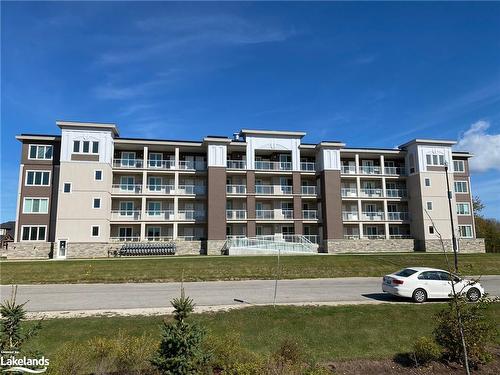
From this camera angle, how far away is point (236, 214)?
44.3 metres

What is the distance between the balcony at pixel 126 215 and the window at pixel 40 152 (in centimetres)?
909

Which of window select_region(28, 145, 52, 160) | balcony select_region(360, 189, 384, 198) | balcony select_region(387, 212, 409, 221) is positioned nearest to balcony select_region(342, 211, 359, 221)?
balcony select_region(360, 189, 384, 198)

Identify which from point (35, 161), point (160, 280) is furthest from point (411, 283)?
point (35, 161)

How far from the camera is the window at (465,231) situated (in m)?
47.4

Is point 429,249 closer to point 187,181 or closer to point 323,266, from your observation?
point 323,266

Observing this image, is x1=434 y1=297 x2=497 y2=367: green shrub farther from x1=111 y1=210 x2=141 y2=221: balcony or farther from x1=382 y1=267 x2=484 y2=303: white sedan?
x1=111 y1=210 x2=141 y2=221: balcony

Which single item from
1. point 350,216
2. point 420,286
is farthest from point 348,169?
point 420,286

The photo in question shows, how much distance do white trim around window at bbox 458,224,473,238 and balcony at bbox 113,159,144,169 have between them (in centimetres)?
3955

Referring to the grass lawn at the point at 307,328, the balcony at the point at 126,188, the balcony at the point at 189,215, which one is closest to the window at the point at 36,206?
the balcony at the point at 126,188

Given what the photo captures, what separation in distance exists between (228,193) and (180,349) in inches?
1517

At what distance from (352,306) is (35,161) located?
39.0 meters

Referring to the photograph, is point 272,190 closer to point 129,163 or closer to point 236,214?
point 236,214

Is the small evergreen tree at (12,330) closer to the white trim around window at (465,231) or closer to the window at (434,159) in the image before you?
the window at (434,159)

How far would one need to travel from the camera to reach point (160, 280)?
22.9 metres
